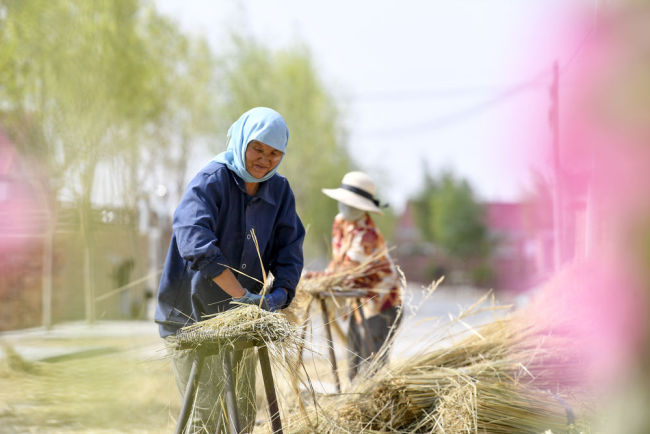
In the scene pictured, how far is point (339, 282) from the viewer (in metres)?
3.76

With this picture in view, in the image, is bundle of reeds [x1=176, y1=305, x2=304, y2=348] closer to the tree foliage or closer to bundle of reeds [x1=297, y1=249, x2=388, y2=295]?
bundle of reeds [x1=297, y1=249, x2=388, y2=295]

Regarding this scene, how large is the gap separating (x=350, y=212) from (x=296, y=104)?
14.4 m

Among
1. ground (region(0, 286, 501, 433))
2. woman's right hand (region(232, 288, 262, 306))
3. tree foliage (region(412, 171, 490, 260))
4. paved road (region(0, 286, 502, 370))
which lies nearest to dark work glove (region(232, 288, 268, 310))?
woman's right hand (region(232, 288, 262, 306))

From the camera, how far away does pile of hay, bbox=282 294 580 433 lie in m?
2.68

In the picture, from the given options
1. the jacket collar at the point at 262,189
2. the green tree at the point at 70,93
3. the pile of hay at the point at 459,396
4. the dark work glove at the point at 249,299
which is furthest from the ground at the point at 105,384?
the green tree at the point at 70,93

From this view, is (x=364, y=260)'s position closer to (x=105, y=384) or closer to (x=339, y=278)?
(x=339, y=278)

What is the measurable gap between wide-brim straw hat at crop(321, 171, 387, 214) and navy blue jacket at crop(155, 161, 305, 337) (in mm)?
1584

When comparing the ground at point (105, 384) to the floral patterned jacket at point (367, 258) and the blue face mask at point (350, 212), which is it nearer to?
the floral patterned jacket at point (367, 258)

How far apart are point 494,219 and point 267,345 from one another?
35.6m

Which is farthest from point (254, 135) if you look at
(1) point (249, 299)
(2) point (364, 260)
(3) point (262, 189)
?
(2) point (364, 260)

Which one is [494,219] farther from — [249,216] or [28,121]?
[249,216]

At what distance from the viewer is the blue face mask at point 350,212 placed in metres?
4.04

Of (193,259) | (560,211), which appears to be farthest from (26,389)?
(560,211)

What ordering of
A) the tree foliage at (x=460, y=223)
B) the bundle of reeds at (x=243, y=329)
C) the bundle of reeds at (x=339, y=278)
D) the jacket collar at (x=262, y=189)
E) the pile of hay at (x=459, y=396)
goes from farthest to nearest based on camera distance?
the tree foliage at (x=460, y=223), the bundle of reeds at (x=339, y=278), the pile of hay at (x=459, y=396), the jacket collar at (x=262, y=189), the bundle of reeds at (x=243, y=329)
